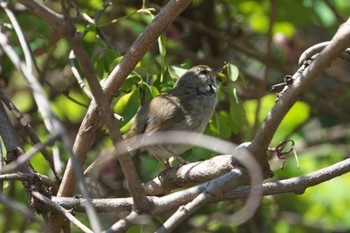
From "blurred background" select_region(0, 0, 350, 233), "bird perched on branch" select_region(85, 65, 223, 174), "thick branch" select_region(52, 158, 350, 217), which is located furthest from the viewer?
"blurred background" select_region(0, 0, 350, 233)

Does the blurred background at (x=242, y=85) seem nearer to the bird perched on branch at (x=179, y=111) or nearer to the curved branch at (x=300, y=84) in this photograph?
the bird perched on branch at (x=179, y=111)

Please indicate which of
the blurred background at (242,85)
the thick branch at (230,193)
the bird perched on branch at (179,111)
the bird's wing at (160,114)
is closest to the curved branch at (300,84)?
the thick branch at (230,193)

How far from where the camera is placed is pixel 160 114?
173 inches

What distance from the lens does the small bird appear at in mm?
4199

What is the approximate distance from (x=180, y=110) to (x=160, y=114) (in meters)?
0.23

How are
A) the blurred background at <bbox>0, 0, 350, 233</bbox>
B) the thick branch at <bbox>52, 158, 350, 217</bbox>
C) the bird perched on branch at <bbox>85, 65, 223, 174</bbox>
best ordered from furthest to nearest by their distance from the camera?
the blurred background at <bbox>0, 0, 350, 233</bbox>
the bird perched on branch at <bbox>85, 65, 223, 174</bbox>
the thick branch at <bbox>52, 158, 350, 217</bbox>

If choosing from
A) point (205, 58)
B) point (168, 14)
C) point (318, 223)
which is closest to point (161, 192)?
point (168, 14)

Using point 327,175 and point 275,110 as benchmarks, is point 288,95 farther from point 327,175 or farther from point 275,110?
point 327,175

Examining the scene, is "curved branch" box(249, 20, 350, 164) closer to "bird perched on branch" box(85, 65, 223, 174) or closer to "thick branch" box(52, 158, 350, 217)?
"thick branch" box(52, 158, 350, 217)

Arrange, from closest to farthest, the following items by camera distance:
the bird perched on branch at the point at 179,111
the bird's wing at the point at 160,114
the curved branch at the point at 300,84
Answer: the curved branch at the point at 300,84
the bird perched on branch at the point at 179,111
the bird's wing at the point at 160,114

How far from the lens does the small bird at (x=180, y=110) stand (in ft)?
13.8

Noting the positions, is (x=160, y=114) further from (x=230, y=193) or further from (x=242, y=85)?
(x=230, y=193)

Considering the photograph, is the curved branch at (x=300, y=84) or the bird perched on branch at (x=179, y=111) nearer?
the curved branch at (x=300, y=84)

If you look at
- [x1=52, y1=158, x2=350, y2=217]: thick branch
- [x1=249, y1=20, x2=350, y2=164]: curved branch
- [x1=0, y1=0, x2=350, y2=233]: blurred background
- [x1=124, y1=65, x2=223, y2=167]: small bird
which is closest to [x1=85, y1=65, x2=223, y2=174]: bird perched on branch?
[x1=124, y1=65, x2=223, y2=167]: small bird
